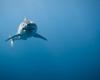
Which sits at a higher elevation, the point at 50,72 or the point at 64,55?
the point at 64,55

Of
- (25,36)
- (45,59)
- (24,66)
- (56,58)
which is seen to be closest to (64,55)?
(56,58)

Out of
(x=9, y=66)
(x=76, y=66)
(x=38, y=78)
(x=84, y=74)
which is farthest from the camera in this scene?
(x=76, y=66)

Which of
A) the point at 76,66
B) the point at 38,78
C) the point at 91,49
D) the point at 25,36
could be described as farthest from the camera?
the point at 91,49

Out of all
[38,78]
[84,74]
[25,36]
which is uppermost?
[84,74]

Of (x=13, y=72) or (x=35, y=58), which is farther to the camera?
(x=35, y=58)

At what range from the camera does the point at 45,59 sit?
61562 mm

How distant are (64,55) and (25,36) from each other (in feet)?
173

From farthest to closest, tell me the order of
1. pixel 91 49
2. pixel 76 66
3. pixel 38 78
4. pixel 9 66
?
pixel 91 49 → pixel 76 66 → pixel 9 66 → pixel 38 78

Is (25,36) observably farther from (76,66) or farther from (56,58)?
(56,58)

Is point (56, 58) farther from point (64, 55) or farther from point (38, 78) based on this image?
point (38, 78)

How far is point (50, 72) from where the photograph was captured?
2072 inches

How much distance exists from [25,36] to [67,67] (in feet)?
159

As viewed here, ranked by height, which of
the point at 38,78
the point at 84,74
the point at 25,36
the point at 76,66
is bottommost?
the point at 25,36

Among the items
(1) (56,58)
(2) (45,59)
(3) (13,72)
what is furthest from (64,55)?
(3) (13,72)
